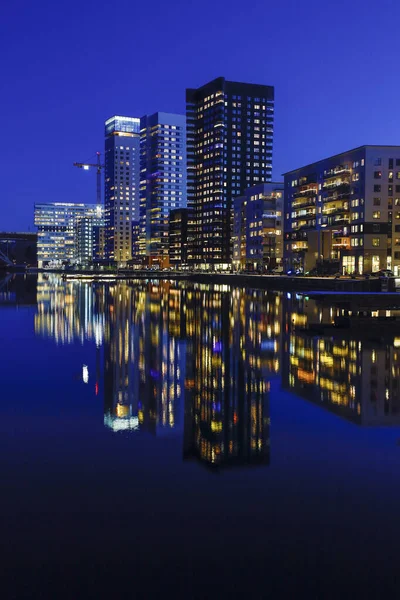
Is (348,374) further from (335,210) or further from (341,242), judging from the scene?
(335,210)

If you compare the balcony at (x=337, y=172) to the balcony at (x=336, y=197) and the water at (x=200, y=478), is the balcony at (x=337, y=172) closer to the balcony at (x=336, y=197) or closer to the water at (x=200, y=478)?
the balcony at (x=336, y=197)

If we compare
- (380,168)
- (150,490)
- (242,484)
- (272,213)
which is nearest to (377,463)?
(242,484)

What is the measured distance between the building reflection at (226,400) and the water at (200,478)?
76 millimetres

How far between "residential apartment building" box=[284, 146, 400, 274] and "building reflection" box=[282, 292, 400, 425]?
88.3 metres

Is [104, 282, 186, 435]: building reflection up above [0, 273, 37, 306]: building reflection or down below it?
above

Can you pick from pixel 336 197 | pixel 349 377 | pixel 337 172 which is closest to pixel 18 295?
pixel 349 377

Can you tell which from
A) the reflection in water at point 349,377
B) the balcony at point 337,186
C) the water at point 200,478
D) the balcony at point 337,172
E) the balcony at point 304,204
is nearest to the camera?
the water at point 200,478

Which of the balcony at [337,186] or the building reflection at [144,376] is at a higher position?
the balcony at [337,186]

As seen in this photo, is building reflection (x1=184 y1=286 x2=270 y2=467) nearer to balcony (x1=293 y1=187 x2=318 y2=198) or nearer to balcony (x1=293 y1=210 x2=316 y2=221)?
balcony (x1=293 y1=210 x2=316 y2=221)

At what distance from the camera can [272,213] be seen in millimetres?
177625

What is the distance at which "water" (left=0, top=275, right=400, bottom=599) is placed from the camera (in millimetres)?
7707

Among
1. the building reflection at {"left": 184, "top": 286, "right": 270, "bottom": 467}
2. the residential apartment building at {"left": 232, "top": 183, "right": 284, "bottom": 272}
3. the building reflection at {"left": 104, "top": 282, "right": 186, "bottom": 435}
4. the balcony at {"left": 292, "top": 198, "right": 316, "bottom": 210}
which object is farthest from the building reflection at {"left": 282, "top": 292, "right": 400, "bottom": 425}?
the residential apartment building at {"left": 232, "top": 183, "right": 284, "bottom": 272}

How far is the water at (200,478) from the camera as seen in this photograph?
7.71 m

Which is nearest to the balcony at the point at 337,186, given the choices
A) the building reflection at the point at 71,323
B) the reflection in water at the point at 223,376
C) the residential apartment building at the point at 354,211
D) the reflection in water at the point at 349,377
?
the residential apartment building at the point at 354,211
